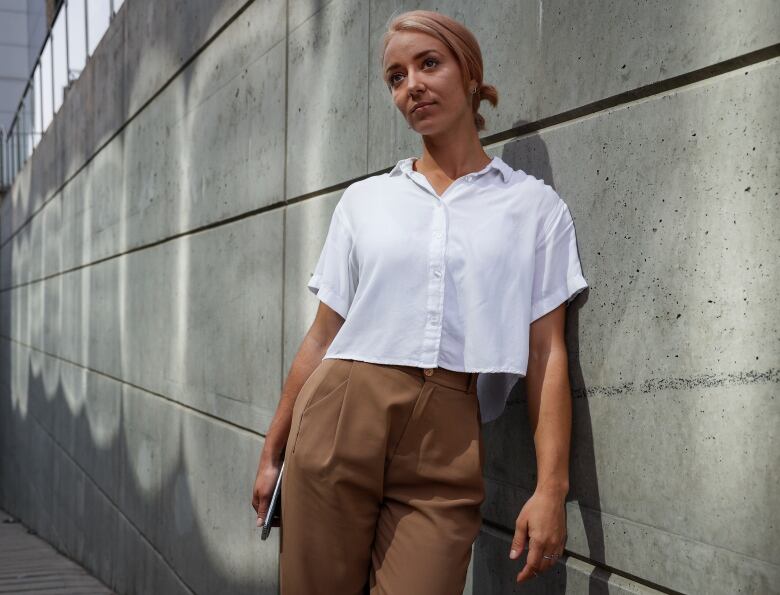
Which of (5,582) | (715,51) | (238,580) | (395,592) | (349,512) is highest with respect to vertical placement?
(715,51)

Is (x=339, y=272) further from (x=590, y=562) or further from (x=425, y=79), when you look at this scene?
(x=590, y=562)

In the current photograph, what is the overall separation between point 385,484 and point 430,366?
10.8 inches

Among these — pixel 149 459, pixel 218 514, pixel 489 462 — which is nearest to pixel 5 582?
pixel 149 459

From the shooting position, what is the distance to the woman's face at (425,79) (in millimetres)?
2275

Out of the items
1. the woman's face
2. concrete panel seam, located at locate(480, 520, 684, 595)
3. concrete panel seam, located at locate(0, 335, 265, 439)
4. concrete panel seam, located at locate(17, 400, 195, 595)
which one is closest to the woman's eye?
the woman's face

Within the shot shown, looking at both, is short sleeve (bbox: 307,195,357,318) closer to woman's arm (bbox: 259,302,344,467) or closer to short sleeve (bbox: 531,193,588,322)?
woman's arm (bbox: 259,302,344,467)

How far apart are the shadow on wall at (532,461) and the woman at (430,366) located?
0.12 m

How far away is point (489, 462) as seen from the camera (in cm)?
266

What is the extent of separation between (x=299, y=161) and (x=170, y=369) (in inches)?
83.6

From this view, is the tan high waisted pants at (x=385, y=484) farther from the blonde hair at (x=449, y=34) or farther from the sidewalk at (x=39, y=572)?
the sidewalk at (x=39, y=572)

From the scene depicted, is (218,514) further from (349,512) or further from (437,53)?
(437,53)

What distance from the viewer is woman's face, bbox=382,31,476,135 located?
2.28 meters

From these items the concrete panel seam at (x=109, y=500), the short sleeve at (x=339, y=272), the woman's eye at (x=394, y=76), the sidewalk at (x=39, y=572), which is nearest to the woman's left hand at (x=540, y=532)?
the short sleeve at (x=339, y=272)

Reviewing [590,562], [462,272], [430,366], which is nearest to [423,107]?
[462,272]
